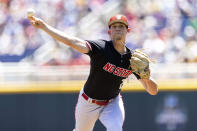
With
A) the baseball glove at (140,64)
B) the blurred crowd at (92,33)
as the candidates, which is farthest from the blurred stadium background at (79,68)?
the baseball glove at (140,64)

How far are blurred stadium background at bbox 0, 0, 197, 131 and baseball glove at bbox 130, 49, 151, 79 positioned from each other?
2.52 meters

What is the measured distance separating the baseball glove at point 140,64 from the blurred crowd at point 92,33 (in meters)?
3.13

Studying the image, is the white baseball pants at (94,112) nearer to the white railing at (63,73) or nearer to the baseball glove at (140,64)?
the baseball glove at (140,64)

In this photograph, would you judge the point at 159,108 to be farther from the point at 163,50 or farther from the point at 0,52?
the point at 0,52

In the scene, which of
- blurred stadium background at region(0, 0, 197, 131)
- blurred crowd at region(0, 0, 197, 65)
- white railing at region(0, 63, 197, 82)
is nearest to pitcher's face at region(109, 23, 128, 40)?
blurred stadium background at region(0, 0, 197, 131)

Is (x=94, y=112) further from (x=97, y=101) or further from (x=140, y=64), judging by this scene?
(x=140, y=64)

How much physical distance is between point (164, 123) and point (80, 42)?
3690mm

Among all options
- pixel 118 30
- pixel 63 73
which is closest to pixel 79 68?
pixel 63 73

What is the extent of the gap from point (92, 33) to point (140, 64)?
149 inches

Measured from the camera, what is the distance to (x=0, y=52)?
7.36 meters

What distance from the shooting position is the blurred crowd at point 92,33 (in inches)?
289

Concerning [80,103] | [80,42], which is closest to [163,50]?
[80,103]

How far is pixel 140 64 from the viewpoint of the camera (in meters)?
4.03

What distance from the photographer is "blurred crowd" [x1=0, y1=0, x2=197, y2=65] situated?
734cm
